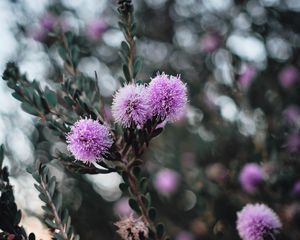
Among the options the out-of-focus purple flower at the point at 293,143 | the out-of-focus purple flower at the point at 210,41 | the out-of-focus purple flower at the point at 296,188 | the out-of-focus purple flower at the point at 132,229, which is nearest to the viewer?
the out-of-focus purple flower at the point at 132,229

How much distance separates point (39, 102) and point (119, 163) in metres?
0.39

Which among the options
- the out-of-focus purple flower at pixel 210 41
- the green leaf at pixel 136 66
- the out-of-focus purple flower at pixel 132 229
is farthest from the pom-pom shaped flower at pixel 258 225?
the out-of-focus purple flower at pixel 210 41

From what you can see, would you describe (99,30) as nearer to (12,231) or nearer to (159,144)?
(159,144)

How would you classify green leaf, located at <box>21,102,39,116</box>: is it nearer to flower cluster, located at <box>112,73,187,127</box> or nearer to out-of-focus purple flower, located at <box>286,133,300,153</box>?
flower cluster, located at <box>112,73,187,127</box>

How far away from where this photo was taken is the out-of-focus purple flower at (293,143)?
294 centimetres

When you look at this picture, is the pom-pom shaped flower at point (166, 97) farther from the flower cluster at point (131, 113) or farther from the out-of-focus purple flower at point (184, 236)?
the out-of-focus purple flower at point (184, 236)

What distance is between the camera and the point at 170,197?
3949 millimetres

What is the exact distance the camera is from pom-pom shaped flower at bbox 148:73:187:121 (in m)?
1.17

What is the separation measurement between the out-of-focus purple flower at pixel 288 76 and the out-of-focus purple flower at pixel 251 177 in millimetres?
1218

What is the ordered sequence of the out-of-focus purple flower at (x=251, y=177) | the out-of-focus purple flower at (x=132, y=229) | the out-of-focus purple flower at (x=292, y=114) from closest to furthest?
the out-of-focus purple flower at (x=132, y=229) < the out-of-focus purple flower at (x=251, y=177) < the out-of-focus purple flower at (x=292, y=114)

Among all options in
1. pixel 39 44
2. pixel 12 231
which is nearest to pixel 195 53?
pixel 39 44

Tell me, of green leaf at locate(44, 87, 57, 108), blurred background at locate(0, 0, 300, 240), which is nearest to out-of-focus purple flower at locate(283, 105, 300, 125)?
blurred background at locate(0, 0, 300, 240)

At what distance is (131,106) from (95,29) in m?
2.87

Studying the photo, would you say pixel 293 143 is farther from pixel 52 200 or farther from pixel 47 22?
pixel 52 200
